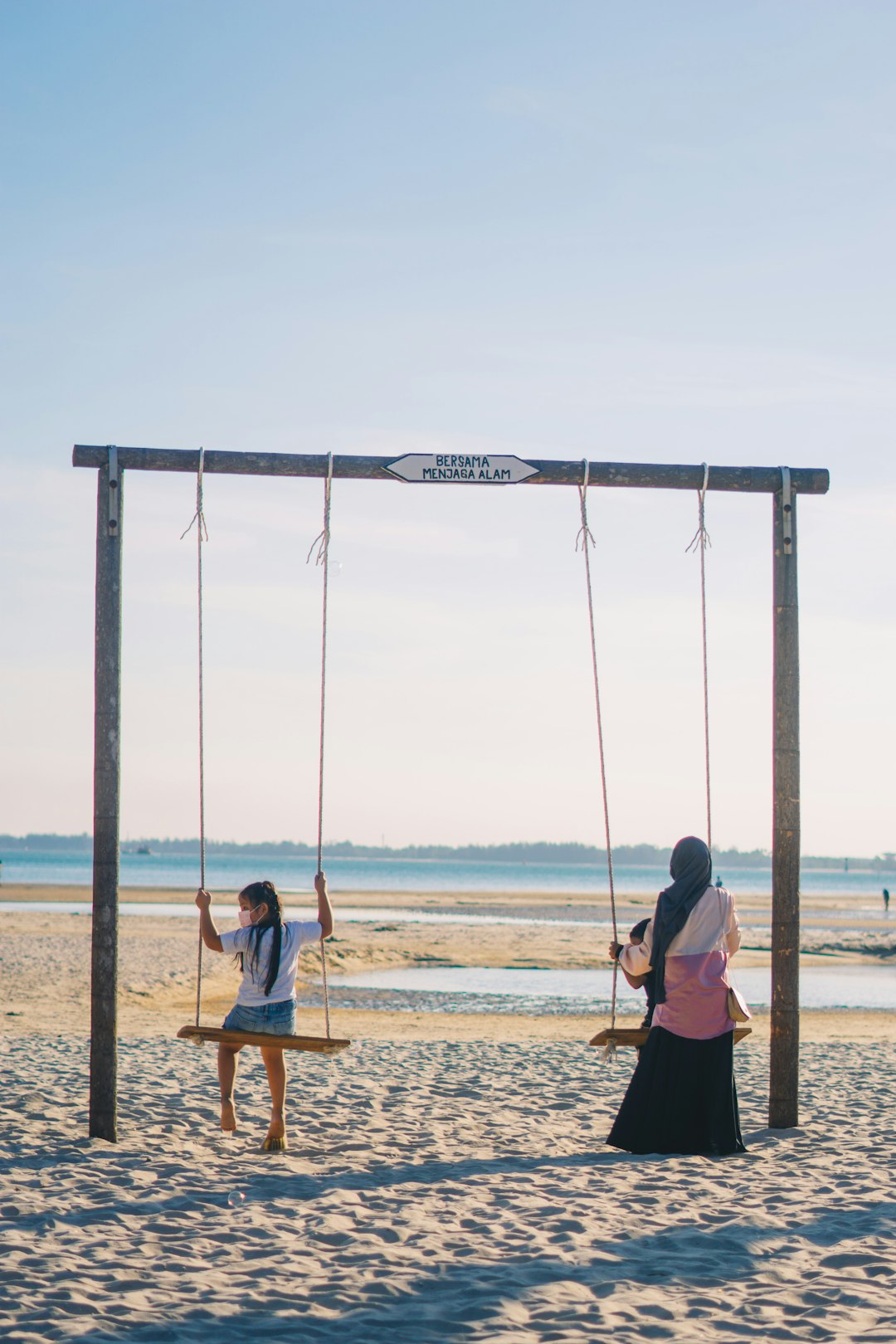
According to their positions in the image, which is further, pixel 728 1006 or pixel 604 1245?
pixel 728 1006

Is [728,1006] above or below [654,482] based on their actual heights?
below

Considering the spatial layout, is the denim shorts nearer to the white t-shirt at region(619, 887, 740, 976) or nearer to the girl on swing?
the girl on swing

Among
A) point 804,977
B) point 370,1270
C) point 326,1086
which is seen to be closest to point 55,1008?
point 326,1086

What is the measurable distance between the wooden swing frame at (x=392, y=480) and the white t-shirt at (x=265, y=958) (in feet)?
2.65

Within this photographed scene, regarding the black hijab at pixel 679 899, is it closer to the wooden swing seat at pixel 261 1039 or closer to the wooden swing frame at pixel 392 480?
the wooden swing frame at pixel 392 480

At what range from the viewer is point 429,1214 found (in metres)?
6.09

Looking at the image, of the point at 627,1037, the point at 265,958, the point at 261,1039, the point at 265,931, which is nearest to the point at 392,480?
the point at 265,931

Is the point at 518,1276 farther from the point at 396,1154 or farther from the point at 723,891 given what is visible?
the point at 723,891

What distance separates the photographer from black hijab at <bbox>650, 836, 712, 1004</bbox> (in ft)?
24.4

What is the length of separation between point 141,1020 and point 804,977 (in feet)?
50.3

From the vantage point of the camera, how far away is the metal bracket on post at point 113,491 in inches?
320

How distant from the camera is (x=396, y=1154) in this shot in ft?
24.6

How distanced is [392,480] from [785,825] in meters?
3.28

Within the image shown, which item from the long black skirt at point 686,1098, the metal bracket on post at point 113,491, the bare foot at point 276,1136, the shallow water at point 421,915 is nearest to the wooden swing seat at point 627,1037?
the long black skirt at point 686,1098
